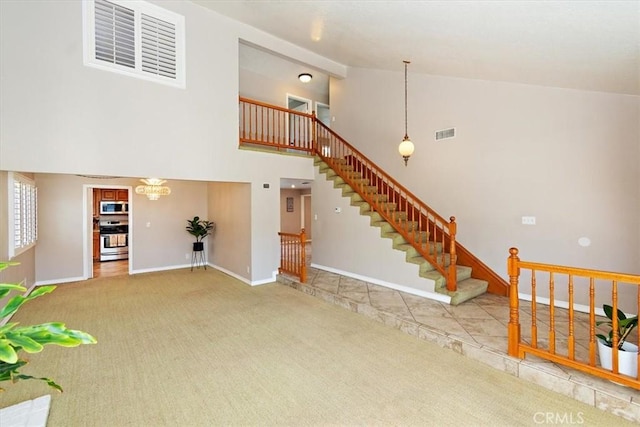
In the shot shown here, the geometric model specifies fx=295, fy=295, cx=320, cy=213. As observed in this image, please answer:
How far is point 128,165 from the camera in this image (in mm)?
4277

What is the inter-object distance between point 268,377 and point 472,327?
250 centimetres

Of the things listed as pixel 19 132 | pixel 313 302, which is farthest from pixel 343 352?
pixel 19 132

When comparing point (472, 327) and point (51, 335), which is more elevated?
point (51, 335)

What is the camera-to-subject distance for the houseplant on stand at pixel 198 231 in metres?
7.62

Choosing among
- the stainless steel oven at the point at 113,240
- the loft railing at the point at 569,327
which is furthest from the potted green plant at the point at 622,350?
the stainless steel oven at the point at 113,240

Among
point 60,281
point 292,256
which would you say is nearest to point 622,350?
point 292,256

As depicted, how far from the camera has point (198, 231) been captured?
299 inches

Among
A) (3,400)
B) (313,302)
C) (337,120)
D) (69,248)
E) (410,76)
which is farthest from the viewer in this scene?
(337,120)

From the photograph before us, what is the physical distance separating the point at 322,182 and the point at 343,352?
4.05m

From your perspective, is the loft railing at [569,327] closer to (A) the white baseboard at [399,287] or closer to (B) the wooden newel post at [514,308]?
(B) the wooden newel post at [514,308]

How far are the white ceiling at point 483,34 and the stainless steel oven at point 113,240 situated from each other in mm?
7370

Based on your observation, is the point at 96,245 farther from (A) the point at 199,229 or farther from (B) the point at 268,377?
(B) the point at 268,377

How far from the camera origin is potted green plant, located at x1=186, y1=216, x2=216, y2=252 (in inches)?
300

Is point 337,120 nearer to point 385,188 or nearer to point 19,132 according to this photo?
point 385,188
